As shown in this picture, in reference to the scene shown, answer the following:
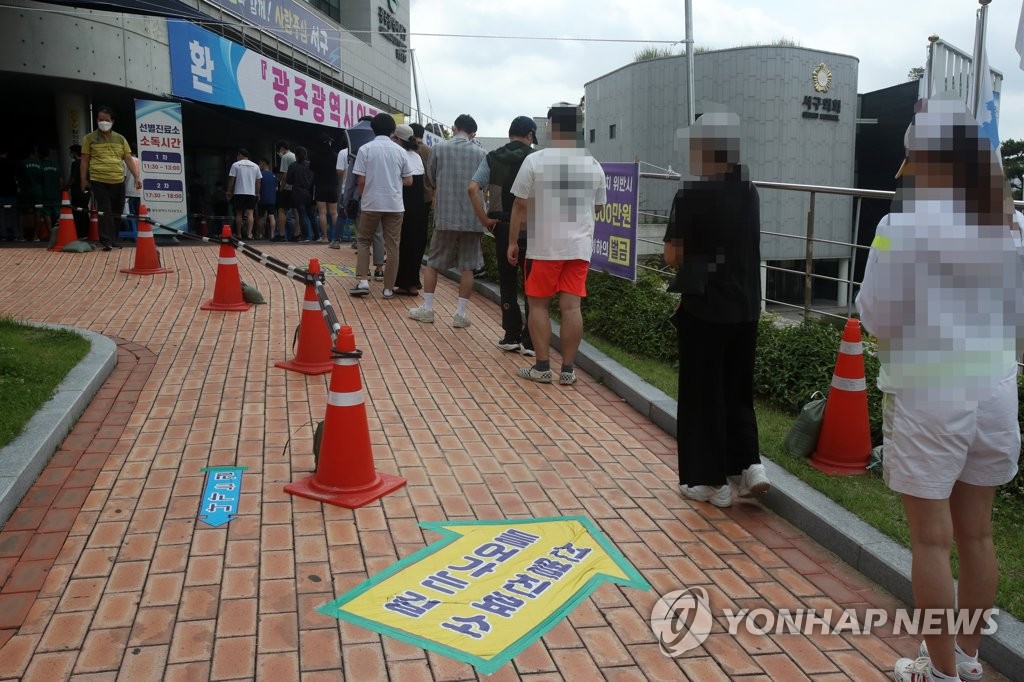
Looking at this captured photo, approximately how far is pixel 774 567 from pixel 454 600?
4.93 ft

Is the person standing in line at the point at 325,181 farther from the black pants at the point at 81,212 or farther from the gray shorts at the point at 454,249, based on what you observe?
the gray shorts at the point at 454,249

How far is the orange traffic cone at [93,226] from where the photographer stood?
12.1 meters

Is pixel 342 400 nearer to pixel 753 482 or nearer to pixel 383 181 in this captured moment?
pixel 753 482

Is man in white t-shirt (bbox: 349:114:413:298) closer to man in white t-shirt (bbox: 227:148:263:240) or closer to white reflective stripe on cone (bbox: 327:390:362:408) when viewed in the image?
white reflective stripe on cone (bbox: 327:390:362:408)

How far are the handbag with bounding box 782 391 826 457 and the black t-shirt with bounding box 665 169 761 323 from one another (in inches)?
37.4

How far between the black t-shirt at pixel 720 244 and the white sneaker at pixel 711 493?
91 centimetres

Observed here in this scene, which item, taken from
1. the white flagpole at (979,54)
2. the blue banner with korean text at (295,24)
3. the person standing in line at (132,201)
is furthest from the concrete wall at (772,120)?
the white flagpole at (979,54)

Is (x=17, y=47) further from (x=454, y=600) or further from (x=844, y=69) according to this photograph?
(x=844, y=69)

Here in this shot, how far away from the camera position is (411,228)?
386 inches

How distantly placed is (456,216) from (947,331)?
19.7 ft

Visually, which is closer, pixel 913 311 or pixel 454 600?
pixel 913 311

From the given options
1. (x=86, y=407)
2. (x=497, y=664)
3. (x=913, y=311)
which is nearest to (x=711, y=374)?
(x=913, y=311)

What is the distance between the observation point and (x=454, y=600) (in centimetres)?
335

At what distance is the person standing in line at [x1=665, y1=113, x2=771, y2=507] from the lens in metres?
4.14
